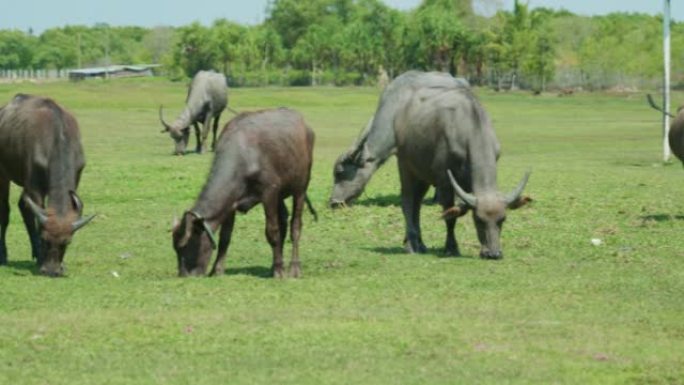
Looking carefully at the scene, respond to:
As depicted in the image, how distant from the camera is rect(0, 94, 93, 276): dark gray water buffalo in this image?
14188 millimetres

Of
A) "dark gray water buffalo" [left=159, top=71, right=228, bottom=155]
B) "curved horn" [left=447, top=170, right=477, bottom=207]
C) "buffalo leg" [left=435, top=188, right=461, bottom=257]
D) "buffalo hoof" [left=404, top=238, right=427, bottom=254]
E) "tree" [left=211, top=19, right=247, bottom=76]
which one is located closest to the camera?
"curved horn" [left=447, top=170, right=477, bottom=207]

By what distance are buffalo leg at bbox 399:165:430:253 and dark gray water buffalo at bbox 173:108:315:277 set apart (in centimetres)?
272

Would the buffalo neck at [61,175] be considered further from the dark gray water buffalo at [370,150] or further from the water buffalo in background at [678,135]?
the water buffalo in background at [678,135]

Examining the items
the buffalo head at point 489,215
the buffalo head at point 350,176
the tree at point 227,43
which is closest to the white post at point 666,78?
the buffalo head at point 350,176

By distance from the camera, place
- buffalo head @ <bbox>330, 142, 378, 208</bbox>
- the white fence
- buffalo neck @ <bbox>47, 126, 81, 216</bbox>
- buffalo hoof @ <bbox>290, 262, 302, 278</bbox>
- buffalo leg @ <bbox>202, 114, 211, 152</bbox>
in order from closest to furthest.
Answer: buffalo hoof @ <bbox>290, 262, 302, 278</bbox>
buffalo neck @ <bbox>47, 126, 81, 216</bbox>
buffalo head @ <bbox>330, 142, 378, 208</bbox>
buffalo leg @ <bbox>202, 114, 211, 152</bbox>
the white fence

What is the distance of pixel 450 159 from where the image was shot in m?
16.1

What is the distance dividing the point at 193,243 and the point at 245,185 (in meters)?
0.81

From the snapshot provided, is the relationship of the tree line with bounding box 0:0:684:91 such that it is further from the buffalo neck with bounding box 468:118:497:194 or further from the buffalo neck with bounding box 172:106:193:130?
the buffalo neck with bounding box 468:118:497:194

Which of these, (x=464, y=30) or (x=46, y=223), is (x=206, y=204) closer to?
(x=46, y=223)

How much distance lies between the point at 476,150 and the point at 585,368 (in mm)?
6535

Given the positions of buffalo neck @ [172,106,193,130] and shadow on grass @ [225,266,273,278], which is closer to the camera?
shadow on grass @ [225,266,273,278]

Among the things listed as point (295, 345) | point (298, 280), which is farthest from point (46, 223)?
point (295, 345)

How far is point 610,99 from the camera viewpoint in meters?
85.7

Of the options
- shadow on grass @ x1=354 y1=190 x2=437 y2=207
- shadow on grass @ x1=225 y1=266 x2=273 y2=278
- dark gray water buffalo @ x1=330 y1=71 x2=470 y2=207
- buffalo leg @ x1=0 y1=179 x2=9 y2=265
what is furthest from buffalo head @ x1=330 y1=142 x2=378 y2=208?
buffalo leg @ x1=0 y1=179 x2=9 y2=265
